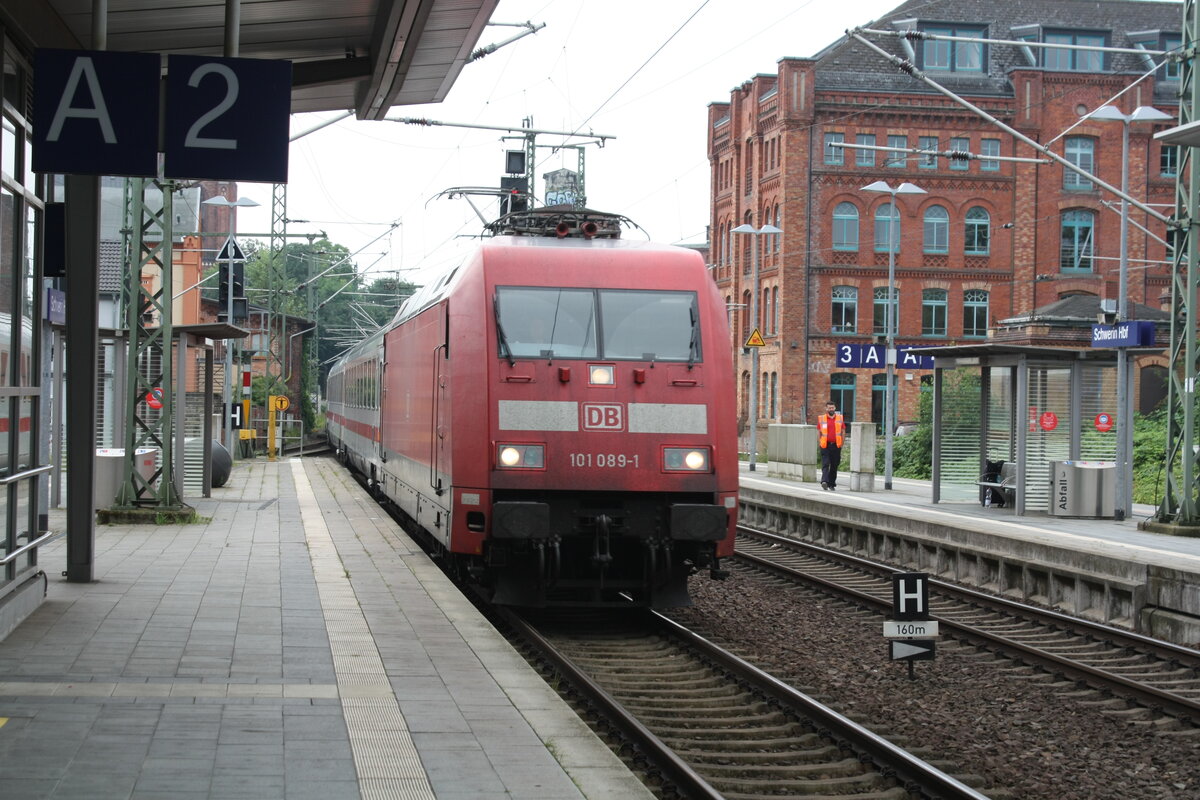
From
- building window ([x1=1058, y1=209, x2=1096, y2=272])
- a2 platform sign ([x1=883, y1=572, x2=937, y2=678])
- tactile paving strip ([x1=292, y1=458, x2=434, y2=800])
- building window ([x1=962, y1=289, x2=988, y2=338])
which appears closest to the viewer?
tactile paving strip ([x1=292, y1=458, x2=434, y2=800])

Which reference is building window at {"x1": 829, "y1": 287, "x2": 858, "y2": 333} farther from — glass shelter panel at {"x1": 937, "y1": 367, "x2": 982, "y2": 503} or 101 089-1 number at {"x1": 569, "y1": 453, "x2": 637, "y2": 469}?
101 089-1 number at {"x1": 569, "y1": 453, "x2": 637, "y2": 469}

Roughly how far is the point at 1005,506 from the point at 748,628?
11.2 meters

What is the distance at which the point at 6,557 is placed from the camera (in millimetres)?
9703

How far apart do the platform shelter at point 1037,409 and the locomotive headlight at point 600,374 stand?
9915mm

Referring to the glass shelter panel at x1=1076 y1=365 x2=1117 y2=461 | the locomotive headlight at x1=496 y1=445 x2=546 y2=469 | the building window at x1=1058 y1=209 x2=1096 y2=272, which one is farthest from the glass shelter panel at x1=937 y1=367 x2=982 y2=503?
the building window at x1=1058 y1=209 x2=1096 y2=272

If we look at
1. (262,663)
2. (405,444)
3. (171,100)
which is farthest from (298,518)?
(171,100)

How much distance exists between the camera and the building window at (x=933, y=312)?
55.7m

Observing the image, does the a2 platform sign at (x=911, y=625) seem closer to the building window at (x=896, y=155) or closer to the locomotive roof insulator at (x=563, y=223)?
the locomotive roof insulator at (x=563, y=223)

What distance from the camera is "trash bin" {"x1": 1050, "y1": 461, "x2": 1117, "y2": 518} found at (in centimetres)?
2080

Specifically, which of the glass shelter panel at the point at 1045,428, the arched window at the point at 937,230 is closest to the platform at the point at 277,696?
the glass shelter panel at the point at 1045,428

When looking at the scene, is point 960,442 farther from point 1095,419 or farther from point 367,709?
point 367,709

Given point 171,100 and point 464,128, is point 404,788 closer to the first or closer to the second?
point 171,100

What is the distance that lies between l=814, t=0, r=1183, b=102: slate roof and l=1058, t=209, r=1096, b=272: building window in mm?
5420

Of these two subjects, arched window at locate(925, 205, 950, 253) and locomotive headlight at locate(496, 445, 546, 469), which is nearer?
locomotive headlight at locate(496, 445, 546, 469)
